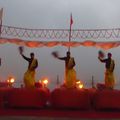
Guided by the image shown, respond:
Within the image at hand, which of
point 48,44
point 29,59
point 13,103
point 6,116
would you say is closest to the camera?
point 6,116

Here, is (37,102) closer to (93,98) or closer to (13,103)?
(13,103)

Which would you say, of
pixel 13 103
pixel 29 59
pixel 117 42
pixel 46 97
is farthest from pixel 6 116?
pixel 117 42

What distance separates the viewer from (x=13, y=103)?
11508mm

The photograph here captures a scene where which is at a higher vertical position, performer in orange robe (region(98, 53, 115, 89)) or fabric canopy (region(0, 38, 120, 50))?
fabric canopy (region(0, 38, 120, 50))

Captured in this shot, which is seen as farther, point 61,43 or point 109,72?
point 61,43

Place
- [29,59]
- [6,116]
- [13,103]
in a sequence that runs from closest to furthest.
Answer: [6,116], [13,103], [29,59]

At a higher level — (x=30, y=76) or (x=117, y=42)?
(x=117, y=42)

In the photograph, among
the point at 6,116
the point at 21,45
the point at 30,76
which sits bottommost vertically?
the point at 6,116

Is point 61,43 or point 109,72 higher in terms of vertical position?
point 61,43

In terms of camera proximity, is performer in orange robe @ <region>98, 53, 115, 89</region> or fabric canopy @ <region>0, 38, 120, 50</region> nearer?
performer in orange robe @ <region>98, 53, 115, 89</region>

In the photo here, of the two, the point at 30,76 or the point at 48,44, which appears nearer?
the point at 30,76

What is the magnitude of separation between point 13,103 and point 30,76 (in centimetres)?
156

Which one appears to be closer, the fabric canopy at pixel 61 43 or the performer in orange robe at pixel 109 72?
the performer in orange robe at pixel 109 72

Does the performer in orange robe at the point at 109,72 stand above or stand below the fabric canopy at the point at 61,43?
below
